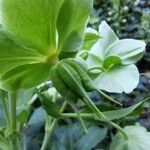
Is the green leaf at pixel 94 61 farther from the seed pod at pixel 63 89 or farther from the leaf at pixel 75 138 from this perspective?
the leaf at pixel 75 138

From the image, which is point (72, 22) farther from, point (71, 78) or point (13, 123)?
point (13, 123)

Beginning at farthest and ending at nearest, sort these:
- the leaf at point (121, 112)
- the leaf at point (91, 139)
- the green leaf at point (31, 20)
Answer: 1. the leaf at point (91, 139)
2. the leaf at point (121, 112)
3. the green leaf at point (31, 20)

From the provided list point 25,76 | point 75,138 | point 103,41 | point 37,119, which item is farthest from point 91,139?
point 25,76

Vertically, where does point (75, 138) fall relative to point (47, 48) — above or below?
below

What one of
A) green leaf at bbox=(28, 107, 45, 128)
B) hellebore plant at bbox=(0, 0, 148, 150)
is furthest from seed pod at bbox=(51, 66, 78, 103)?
green leaf at bbox=(28, 107, 45, 128)

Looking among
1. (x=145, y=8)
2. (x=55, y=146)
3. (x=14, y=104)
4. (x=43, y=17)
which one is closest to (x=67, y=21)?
(x=43, y=17)

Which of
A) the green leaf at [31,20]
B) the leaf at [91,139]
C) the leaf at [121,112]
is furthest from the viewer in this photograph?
the leaf at [91,139]

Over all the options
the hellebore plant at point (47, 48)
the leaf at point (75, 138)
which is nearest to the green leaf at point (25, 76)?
the hellebore plant at point (47, 48)
